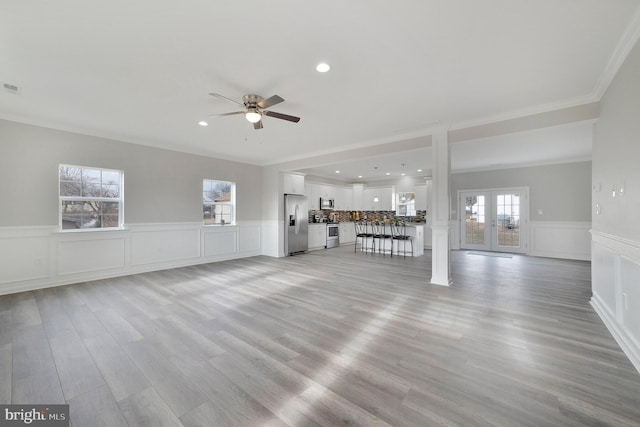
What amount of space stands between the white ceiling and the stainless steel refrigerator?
351 cm

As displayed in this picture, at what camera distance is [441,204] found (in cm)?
438

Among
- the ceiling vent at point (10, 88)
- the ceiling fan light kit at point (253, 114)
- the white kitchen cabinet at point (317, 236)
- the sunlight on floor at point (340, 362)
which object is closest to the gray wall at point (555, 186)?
the white kitchen cabinet at point (317, 236)

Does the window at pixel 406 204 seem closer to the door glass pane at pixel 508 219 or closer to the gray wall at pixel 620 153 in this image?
the door glass pane at pixel 508 219

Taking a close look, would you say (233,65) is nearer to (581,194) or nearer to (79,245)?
(79,245)

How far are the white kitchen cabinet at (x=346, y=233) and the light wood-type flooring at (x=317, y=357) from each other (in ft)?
18.9

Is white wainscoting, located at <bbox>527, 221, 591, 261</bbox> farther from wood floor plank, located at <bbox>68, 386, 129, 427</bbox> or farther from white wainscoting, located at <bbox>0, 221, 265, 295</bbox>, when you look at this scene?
wood floor plank, located at <bbox>68, 386, 129, 427</bbox>

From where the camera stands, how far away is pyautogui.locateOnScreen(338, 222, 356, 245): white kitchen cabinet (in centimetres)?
1000

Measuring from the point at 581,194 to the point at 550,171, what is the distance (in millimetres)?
910

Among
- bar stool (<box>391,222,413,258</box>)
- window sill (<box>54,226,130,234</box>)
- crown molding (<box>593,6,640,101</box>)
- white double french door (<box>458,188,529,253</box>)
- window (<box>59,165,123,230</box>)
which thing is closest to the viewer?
crown molding (<box>593,6,640,101</box>)

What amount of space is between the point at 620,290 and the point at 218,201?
7231mm

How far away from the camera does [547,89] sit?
3082 millimetres

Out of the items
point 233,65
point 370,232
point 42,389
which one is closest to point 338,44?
point 233,65

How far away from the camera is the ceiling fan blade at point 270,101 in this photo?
9.13 ft

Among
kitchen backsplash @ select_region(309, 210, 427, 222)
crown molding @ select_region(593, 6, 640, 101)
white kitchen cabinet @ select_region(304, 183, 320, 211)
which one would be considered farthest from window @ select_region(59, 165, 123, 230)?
crown molding @ select_region(593, 6, 640, 101)
